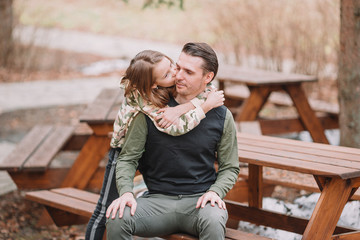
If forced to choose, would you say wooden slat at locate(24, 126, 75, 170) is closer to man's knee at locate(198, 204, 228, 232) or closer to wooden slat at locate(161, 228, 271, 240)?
wooden slat at locate(161, 228, 271, 240)

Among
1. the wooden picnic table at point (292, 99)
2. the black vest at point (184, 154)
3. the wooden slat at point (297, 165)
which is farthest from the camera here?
the wooden picnic table at point (292, 99)

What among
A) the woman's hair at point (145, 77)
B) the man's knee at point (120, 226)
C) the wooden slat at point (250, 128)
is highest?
the woman's hair at point (145, 77)

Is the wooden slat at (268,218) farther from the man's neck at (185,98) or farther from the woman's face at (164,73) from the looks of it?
the woman's face at (164,73)

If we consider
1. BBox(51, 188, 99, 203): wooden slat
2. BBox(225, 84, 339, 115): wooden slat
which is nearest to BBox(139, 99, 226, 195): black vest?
BBox(51, 188, 99, 203): wooden slat

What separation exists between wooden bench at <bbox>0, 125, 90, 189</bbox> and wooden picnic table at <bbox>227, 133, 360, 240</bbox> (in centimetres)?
170

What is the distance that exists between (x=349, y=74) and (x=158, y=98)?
223 centimetres

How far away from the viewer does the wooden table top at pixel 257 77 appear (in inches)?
212

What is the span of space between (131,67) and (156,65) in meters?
0.14

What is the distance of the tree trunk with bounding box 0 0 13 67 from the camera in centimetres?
1005

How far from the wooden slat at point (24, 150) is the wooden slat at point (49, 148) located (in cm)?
4

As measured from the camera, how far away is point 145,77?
2.92 meters

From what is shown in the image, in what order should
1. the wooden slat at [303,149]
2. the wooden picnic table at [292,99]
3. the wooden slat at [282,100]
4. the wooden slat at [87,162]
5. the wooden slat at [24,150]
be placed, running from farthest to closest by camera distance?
the wooden slat at [282,100]
the wooden picnic table at [292,99]
the wooden slat at [87,162]
the wooden slat at [24,150]
the wooden slat at [303,149]

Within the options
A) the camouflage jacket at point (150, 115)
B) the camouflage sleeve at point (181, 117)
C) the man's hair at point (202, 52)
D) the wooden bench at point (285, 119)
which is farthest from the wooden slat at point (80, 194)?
the wooden bench at point (285, 119)

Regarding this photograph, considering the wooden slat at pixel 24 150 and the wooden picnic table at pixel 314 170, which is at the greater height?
the wooden picnic table at pixel 314 170
